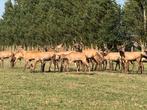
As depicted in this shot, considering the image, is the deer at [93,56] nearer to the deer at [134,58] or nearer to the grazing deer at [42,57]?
the deer at [134,58]

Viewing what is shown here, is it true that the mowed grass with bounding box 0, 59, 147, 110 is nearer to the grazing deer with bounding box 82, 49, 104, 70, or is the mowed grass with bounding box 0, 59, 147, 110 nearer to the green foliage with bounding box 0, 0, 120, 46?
the grazing deer with bounding box 82, 49, 104, 70

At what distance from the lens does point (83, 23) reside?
2591 inches

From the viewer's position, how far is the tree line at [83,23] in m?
63.0

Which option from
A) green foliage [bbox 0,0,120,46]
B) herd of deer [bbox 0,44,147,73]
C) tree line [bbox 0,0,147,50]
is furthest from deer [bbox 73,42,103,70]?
green foliage [bbox 0,0,120,46]

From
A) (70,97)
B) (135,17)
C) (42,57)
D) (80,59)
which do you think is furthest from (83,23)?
→ (70,97)

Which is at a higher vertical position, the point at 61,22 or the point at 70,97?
the point at 61,22

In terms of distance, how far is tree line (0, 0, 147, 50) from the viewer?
63.0 metres

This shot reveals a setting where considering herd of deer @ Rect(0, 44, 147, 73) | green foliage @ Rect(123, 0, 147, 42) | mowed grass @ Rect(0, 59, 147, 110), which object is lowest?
mowed grass @ Rect(0, 59, 147, 110)

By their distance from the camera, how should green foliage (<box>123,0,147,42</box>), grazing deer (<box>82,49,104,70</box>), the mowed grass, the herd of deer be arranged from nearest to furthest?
the mowed grass < the herd of deer < grazing deer (<box>82,49,104,70</box>) < green foliage (<box>123,0,147,42</box>)

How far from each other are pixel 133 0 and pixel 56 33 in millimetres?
16738

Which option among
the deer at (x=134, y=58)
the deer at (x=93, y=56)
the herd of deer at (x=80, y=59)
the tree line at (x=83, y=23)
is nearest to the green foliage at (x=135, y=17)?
the tree line at (x=83, y=23)

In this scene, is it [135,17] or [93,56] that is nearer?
[93,56]

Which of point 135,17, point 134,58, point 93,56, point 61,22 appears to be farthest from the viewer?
point 61,22

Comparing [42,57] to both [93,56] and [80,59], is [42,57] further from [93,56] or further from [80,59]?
[93,56]
